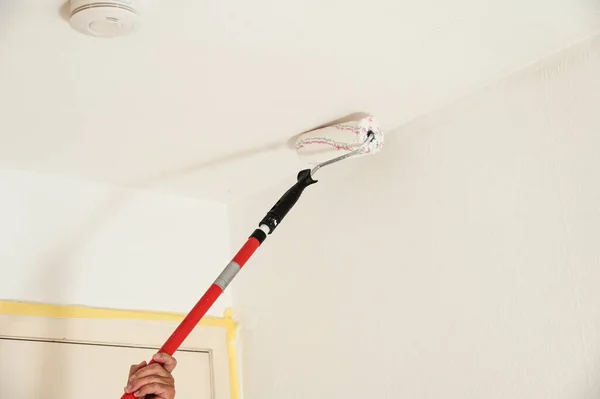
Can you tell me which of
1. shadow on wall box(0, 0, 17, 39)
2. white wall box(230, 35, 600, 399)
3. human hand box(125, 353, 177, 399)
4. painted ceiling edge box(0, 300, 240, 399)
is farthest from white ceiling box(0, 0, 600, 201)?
human hand box(125, 353, 177, 399)

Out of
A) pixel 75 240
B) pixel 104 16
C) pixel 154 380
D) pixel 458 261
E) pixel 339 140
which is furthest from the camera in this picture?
pixel 75 240

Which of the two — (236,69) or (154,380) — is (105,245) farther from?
(236,69)

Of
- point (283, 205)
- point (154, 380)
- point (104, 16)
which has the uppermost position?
point (104, 16)

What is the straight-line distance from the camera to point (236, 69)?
130cm

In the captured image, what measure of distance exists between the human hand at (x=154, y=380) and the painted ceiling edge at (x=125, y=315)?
38 cm

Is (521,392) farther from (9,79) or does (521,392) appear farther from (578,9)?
(9,79)

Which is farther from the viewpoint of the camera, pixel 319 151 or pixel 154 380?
pixel 319 151

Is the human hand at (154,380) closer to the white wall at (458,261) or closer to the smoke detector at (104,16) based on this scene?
the white wall at (458,261)

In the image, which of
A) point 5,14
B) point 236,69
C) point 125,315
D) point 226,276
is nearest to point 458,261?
point 226,276

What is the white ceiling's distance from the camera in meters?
1.16

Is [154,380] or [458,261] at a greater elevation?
[458,261]

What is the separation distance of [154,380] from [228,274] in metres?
0.24

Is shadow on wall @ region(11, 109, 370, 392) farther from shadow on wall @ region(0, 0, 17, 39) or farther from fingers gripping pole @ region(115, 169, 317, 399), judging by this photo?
shadow on wall @ region(0, 0, 17, 39)

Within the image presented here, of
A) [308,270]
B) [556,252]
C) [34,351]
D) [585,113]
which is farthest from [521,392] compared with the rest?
[34,351]
